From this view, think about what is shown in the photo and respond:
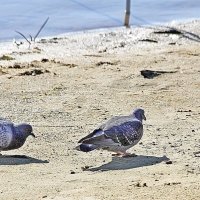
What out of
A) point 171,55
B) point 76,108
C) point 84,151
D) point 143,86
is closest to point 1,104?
point 76,108

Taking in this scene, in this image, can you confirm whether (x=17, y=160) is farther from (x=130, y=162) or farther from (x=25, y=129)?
(x=130, y=162)

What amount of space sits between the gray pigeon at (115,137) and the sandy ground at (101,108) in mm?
118

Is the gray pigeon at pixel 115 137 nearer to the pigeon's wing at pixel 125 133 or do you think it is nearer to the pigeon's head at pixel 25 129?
the pigeon's wing at pixel 125 133

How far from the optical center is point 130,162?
7.20m

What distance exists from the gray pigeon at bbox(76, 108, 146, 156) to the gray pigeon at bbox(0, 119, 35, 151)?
1.67 ft

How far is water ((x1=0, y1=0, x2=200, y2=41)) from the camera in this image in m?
14.1

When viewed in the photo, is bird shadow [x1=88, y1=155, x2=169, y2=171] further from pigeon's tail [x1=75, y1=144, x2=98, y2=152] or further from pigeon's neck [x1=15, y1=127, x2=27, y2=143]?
pigeon's neck [x1=15, y1=127, x2=27, y2=143]

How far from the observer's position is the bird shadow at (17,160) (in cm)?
729

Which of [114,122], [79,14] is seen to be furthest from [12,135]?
[79,14]

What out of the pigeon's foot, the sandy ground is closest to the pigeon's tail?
the sandy ground

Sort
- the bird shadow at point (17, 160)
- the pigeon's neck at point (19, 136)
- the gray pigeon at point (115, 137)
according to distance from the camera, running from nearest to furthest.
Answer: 1. the gray pigeon at point (115, 137)
2. the bird shadow at point (17, 160)
3. the pigeon's neck at point (19, 136)

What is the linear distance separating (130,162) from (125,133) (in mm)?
223

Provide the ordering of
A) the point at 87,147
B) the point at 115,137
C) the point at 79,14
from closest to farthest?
the point at 87,147 → the point at 115,137 → the point at 79,14

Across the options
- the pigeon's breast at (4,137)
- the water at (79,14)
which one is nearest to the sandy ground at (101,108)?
the pigeon's breast at (4,137)
